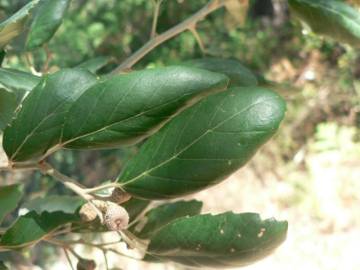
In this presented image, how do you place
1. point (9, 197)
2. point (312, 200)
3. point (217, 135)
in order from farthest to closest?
point (312, 200)
point (9, 197)
point (217, 135)

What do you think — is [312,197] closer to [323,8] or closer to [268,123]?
[323,8]

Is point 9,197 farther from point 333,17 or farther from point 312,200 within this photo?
point 312,200

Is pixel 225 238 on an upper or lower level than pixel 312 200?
upper

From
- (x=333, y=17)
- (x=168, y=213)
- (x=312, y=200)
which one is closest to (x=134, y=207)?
(x=168, y=213)

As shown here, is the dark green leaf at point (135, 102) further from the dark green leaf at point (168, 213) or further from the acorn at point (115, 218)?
the dark green leaf at point (168, 213)

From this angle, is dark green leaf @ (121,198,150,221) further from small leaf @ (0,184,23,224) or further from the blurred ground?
the blurred ground

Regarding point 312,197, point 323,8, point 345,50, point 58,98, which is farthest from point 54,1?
point 345,50

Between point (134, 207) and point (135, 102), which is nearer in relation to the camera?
point (135, 102)

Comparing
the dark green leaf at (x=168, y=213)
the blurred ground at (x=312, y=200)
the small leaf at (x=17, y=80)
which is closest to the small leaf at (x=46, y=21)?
the small leaf at (x=17, y=80)
